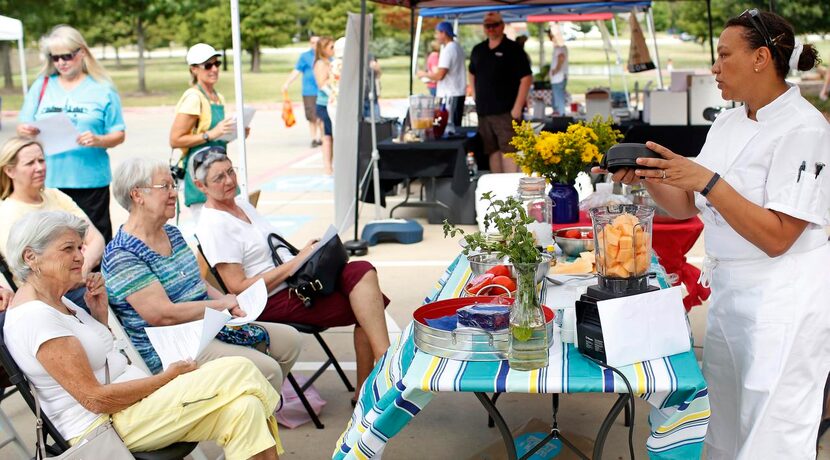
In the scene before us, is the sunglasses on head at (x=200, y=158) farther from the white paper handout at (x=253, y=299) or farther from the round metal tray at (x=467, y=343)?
the round metal tray at (x=467, y=343)

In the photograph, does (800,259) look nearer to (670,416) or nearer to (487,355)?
(670,416)

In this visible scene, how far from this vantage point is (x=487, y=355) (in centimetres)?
248

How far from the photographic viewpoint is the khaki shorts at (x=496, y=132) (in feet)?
29.5

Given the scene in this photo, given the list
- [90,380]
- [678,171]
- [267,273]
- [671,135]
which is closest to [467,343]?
[678,171]

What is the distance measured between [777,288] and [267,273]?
2219 mm

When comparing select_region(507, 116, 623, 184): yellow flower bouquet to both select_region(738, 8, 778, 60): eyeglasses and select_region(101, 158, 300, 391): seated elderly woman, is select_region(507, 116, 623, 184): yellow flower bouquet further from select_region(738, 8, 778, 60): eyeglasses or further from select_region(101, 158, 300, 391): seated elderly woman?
select_region(738, 8, 778, 60): eyeglasses

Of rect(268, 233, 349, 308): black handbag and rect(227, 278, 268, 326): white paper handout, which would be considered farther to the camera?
rect(268, 233, 349, 308): black handbag

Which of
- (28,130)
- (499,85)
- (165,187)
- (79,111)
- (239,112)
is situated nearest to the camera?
(165,187)

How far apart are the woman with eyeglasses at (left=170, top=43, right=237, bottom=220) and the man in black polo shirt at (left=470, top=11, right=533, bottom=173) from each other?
3.71 metres

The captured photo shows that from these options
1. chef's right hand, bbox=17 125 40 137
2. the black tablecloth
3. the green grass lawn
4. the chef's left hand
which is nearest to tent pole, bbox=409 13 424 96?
the black tablecloth

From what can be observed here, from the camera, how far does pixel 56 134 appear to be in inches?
199

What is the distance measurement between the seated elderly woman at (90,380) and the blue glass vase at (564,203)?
5.64 feet

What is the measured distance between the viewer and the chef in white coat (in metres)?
2.49

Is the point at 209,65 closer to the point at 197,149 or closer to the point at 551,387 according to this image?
the point at 197,149
